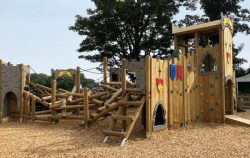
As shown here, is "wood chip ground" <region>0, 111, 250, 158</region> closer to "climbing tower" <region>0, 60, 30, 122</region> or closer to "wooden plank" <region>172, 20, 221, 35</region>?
"climbing tower" <region>0, 60, 30, 122</region>

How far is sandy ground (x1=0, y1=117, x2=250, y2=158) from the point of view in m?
7.13

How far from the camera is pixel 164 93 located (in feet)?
33.8

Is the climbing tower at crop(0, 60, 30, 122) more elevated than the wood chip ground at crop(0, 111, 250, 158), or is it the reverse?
the climbing tower at crop(0, 60, 30, 122)

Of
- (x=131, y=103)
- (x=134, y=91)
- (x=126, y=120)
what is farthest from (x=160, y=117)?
(x=126, y=120)

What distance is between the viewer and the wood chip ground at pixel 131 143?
7.13 m

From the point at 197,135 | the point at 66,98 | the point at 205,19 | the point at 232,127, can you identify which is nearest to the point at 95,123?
the point at 66,98

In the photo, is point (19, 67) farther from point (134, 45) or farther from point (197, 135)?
point (134, 45)

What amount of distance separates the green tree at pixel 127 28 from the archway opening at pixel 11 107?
587 inches

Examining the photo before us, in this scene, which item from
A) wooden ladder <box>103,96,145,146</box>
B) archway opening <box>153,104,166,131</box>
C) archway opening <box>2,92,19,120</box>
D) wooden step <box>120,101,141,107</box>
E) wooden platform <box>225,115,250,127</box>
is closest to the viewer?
wooden ladder <box>103,96,145,146</box>

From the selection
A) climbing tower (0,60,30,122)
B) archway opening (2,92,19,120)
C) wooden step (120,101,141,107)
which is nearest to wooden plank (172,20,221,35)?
wooden step (120,101,141,107)

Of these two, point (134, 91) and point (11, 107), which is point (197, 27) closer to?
point (134, 91)

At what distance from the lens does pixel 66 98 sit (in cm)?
1427

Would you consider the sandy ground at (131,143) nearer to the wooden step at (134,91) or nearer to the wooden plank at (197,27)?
the wooden step at (134,91)

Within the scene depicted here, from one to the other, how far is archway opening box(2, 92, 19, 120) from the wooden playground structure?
0.59 m
